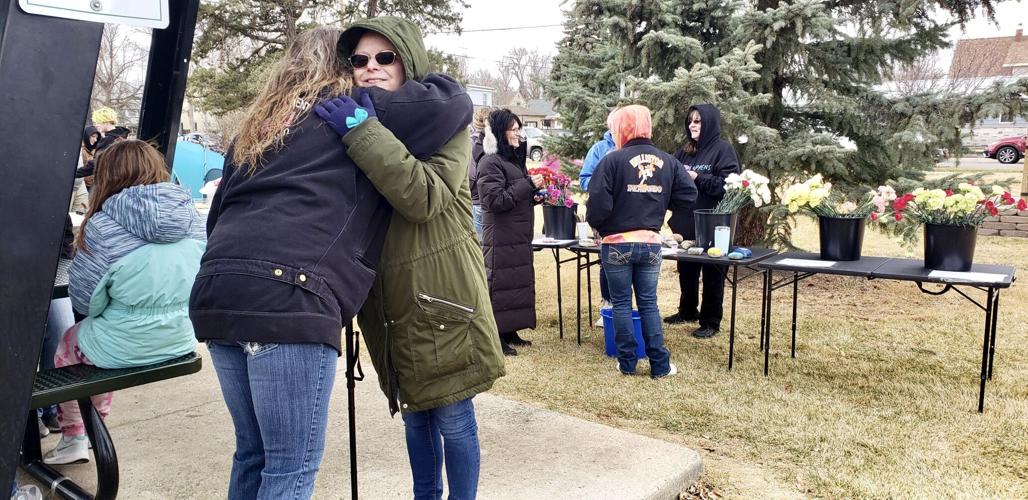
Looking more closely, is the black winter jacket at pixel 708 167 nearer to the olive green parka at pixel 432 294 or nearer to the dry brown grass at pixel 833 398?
the dry brown grass at pixel 833 398

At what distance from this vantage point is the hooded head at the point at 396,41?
189 cm

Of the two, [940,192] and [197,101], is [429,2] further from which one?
[940,192]

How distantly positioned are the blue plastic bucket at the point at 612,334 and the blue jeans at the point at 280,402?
3.41 m

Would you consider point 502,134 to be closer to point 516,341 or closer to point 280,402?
point 516,341

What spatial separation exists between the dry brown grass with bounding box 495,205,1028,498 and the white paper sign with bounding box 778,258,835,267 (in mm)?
730

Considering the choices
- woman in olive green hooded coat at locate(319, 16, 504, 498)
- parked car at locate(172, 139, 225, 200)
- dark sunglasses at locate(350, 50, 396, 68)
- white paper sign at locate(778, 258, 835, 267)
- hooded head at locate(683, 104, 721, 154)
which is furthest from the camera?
parked car at locate(172, 139, 225, 200)

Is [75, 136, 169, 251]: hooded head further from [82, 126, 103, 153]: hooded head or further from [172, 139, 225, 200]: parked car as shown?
[172, 139, 225, 200]: parked car

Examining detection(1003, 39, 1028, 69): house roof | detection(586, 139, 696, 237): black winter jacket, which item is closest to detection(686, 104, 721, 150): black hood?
detection(586, 139, 696, 237): black winter jacket

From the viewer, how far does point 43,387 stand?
99.7 inches

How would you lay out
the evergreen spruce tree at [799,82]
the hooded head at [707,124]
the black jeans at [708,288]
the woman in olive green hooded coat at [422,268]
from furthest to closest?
Result: the evergreen spruce tree at [799,82] → the black jeans at [708,288] → the hooded head at [707,124] → the woman in olive green hooded coat at [422,268]

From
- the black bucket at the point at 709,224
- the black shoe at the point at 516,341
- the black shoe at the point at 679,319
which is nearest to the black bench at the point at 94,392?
the black shoe at the point at 516,341

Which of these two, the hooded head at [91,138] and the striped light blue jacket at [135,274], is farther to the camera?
the hooded head at [91,138]

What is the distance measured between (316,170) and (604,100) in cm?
670

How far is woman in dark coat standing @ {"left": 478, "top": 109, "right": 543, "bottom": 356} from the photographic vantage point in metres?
5.12
